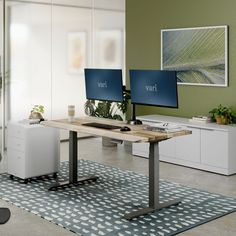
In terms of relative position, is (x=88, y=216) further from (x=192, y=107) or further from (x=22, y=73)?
(x=22, y=73)

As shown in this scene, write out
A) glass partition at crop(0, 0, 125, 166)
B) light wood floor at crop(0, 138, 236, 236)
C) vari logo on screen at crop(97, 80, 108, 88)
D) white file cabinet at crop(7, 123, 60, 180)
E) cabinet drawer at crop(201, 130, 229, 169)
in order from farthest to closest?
1. glass partition at crop(0, 0, 125, 166)
2. cabinet drawer at crop(201, 130, 229, 169)
3. white file cabinet at crop(7, 123, 60, 180)
4. vari logo on screen at crop(97, 80, 108, 88)
5. light wood floor at crop(0, 138, 236, 236)

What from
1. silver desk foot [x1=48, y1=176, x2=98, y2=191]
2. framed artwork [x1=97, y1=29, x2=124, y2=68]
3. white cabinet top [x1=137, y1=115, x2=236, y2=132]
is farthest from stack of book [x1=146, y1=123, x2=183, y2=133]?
framed artwork [x1=97, y1=29, x2=124, y2=68]

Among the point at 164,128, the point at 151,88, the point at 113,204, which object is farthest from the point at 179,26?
the point at 113,204

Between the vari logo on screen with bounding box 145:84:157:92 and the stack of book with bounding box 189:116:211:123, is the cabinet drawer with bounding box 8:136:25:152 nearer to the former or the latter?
the vari logo on screen with bounding box 145:84:157:92

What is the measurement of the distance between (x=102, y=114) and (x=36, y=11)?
2087 millimetres

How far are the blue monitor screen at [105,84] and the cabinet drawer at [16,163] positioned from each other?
1120mm

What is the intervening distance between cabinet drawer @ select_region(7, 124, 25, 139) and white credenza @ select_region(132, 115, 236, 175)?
7.04 ft

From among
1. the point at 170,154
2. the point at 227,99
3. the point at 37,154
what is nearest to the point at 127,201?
the point at 37,154

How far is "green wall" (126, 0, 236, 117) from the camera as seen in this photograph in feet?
22.2

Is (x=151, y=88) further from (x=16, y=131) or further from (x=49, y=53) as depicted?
(x=49, y=53)

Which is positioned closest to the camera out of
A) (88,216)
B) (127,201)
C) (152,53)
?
(88,216)

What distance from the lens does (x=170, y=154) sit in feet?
22.9

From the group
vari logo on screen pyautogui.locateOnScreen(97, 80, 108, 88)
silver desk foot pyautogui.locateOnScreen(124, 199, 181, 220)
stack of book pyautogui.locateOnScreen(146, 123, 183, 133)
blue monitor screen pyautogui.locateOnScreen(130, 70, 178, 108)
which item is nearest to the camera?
silver desk foot pyautogui.locateOnScreen(124, 199, 181, 220)

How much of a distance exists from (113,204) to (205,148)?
6.47ft
